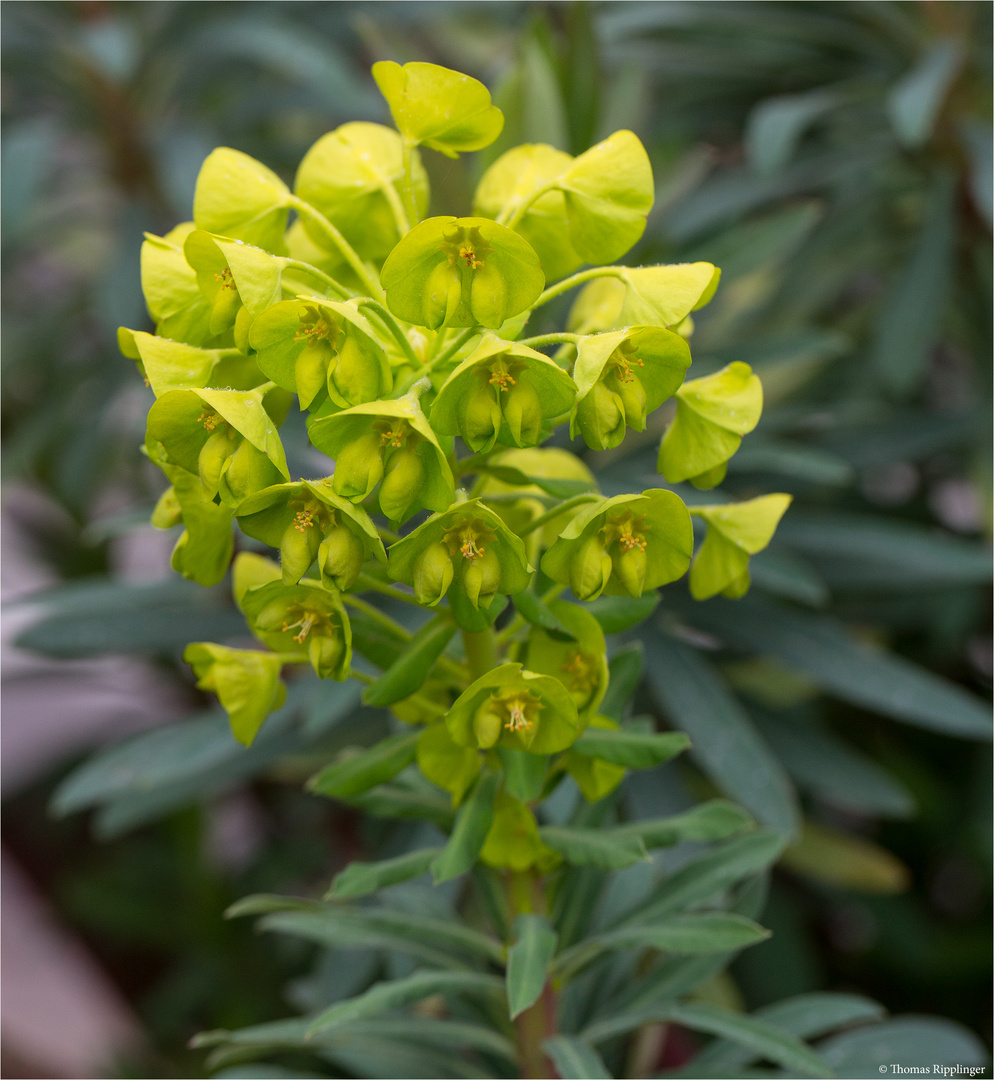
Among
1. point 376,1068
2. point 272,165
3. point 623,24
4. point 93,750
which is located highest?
point 623,24

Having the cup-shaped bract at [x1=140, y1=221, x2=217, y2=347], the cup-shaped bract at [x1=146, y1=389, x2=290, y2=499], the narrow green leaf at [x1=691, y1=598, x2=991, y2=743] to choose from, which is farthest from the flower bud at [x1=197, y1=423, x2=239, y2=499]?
the narrow green leaf at [x1=691, y1=598, x2=991, y2=743]

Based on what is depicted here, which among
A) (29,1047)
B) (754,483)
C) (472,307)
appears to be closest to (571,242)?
(472,307)

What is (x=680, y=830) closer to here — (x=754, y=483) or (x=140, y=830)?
(x=754, y=483)

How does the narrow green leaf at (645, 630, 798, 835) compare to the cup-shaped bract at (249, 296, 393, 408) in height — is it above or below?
below

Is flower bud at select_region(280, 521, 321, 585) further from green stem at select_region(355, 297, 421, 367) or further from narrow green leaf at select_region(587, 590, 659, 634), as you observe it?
narrow green leaf at select_region(587, 590, 659, 634)

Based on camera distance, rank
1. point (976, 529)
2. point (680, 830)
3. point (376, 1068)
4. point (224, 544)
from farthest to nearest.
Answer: point (976, 529)
point (376, 1068)
point (680, 830)
point (224, 544)

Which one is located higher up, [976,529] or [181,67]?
[181,67]
